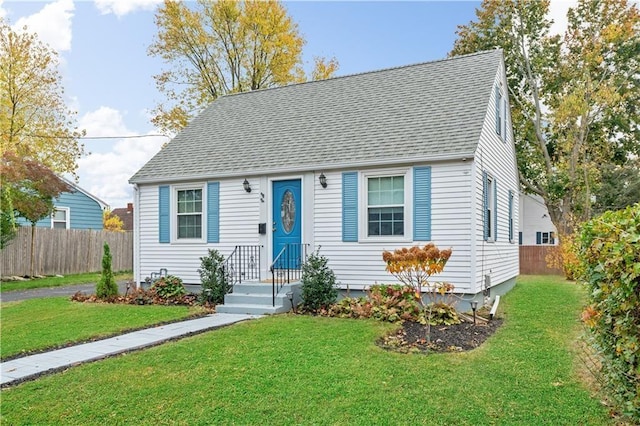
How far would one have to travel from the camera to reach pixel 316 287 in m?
8.60

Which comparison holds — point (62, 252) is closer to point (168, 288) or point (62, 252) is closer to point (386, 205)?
point (168, 288)

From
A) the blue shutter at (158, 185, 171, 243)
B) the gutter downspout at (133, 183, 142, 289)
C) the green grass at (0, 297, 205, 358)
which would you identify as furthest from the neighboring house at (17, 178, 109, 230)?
the green grass at (0, 297, 205, 358)

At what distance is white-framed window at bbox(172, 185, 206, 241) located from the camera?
36.7ft

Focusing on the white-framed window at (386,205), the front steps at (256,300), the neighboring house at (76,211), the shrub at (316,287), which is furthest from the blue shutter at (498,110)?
the neighboring house at (76,211)

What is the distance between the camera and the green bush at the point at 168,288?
10477 millimetres

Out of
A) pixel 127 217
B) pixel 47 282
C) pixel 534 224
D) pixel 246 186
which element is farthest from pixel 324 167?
pixel 127 217

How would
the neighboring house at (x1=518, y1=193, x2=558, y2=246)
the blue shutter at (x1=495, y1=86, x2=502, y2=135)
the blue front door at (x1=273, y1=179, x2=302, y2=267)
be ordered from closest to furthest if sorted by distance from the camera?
the blue front door at (x1=273, y1=179, x2=302, y2=267) < the blue shutter at (x1=495, y1=86, x2=502, y2=135) < the neighboring house at (x1=518, y1=193, x2=558, y2=246)

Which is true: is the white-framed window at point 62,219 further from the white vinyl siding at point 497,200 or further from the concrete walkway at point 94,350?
the white vinyl siding at point 497,200

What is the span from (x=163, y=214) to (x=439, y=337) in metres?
7.71

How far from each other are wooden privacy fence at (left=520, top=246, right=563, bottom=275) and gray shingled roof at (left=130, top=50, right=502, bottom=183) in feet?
35.8

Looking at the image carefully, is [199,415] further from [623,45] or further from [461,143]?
[623,45]

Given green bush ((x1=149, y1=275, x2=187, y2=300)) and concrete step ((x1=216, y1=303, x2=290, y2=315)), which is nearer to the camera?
concrete step ((x1=216, y1=303, x2=290, y2=315))

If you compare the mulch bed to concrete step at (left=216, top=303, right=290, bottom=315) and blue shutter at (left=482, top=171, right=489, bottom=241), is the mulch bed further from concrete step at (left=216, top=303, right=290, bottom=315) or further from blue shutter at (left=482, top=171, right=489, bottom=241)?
concrete step at (left=216, top=303, right=290, bottom=315)

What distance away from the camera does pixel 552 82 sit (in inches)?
893
